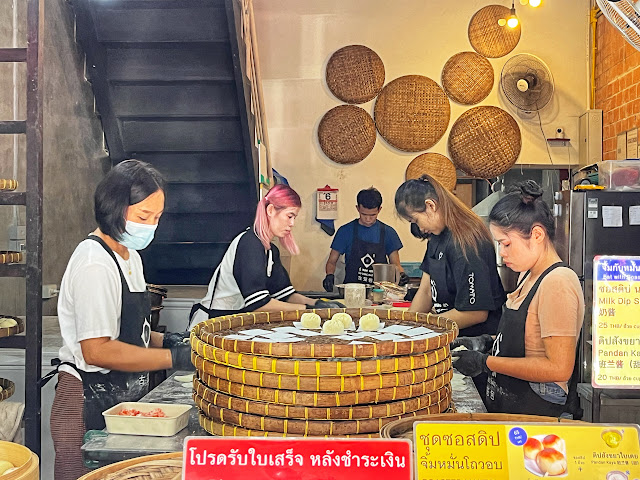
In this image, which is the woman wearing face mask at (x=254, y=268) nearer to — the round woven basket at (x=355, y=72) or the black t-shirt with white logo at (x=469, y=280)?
the black t-shirt with white logo at (x=469, y=280)

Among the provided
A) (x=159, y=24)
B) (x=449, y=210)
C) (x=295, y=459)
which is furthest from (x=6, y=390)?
(x=159, y=24)

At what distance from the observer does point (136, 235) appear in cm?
258

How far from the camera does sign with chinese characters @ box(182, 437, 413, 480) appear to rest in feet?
2.70

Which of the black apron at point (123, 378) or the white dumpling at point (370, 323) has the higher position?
the white dumpling at point (370, 323)

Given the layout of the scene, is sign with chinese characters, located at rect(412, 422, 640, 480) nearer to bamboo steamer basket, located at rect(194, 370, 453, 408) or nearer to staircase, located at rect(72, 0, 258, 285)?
bamboo steamer basket, located at rect(194, 370, 453, 408)

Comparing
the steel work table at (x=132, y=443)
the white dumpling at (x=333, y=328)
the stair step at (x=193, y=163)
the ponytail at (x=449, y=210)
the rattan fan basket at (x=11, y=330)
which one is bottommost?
the steel work table at (x=132, y=443)

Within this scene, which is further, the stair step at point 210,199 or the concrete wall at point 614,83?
the concrete wall at point 614,83

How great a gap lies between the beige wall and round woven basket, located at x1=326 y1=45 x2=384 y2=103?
76 millimetres

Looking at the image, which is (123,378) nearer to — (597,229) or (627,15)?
(627,15)

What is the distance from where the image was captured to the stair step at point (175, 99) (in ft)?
13.6

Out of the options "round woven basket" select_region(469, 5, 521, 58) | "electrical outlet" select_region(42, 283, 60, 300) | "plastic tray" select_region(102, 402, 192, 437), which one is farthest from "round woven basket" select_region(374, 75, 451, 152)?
"plastic tray" select_region(102, 402, 192, 437)

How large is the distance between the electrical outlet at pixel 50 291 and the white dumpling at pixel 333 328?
2092 millimetres

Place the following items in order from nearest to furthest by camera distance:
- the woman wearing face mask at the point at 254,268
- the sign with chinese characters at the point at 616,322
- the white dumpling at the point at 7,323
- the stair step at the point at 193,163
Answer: the sign with chinese characters at the point at 616,322 → the white dumpling at the point at 7,323 → the woman wearing face mask at the point at 254,268 → the stair step at the point at 193,163

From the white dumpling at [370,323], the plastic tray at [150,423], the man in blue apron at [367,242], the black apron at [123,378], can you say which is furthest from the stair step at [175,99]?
the plastic tray at [150,423]
